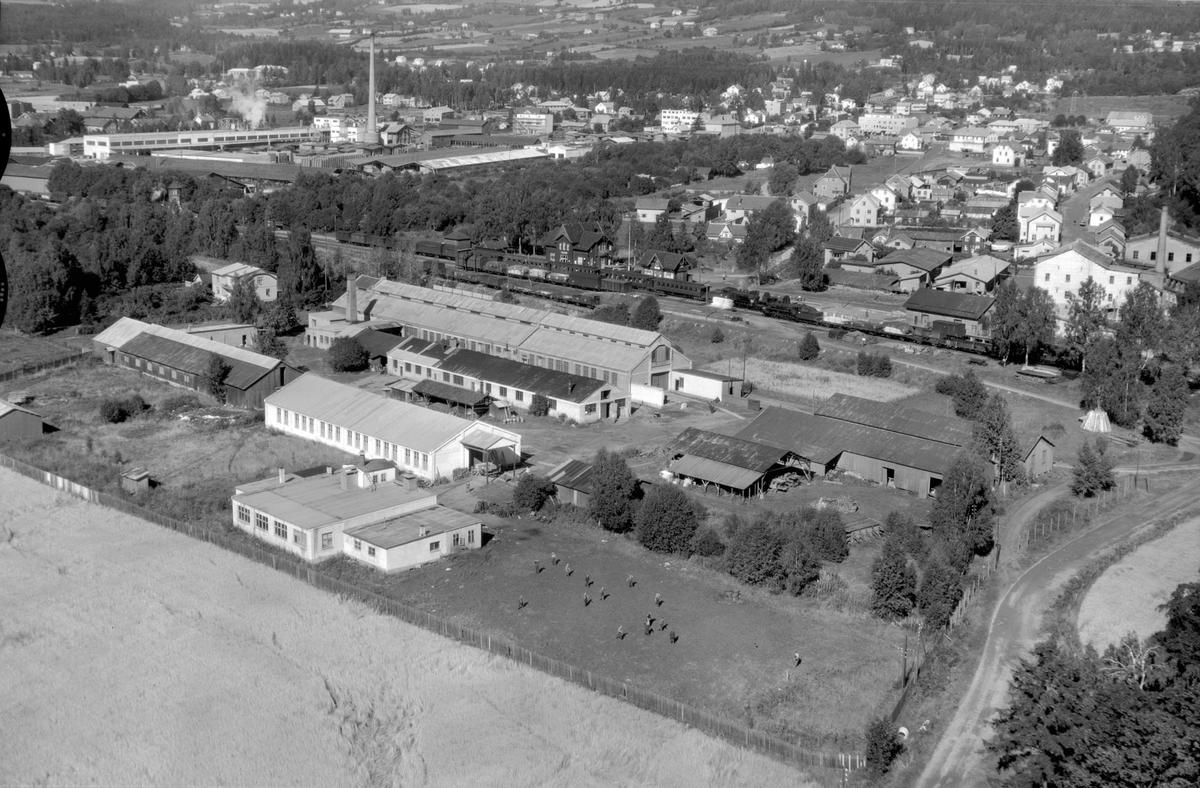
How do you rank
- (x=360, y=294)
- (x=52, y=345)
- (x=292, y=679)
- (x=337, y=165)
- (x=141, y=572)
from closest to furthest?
(x=292, y=679), (x=141, y=572), (x=52, y=345), (x=360, y=294), (x=337, y=165)

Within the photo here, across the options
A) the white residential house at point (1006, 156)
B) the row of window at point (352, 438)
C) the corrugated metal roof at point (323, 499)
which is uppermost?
the white residential house at point (1006, 156)

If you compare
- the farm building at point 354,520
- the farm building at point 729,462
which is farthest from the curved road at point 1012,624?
the farm building at point 354,520

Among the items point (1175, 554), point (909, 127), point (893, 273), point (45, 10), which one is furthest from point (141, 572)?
point (909, 127)

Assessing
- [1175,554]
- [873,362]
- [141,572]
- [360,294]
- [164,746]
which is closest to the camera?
[164,746]

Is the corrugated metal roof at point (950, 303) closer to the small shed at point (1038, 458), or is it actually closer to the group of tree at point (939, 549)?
the small shed at point (1038, 458)

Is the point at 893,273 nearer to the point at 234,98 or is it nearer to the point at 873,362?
the point at 873,362

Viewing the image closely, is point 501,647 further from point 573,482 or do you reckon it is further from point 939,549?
point 939,549
